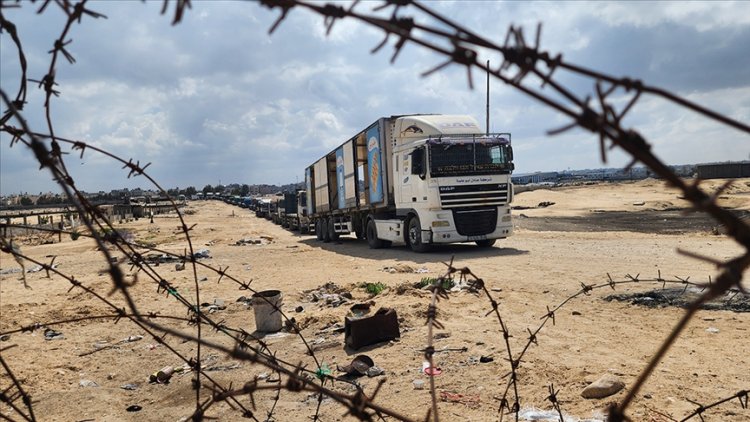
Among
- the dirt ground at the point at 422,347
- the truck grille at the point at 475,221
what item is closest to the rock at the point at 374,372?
the dirt ground at the point at 422,347

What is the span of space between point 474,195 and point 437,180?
1123mm

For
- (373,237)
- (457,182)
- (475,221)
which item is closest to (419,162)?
(457,182)

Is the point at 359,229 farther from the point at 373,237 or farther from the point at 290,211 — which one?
the point at 290,211

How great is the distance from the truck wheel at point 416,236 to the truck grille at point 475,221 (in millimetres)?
1077

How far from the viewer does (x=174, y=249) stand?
21.2 m

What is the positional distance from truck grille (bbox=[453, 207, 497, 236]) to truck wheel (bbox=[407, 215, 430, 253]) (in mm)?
1077

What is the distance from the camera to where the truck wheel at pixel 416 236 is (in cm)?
1476

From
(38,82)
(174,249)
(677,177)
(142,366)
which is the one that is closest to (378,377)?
(142,366)

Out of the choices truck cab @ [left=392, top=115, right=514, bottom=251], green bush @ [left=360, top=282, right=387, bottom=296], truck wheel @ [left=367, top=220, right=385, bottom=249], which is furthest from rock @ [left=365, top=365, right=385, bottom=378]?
truck wheel @ [left=367, top=220, right=385, bottom=249]

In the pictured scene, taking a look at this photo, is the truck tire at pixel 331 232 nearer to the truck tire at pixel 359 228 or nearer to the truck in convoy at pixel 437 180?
the truck tire at pixel 359 228

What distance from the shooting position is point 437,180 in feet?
45.2

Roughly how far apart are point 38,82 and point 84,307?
8844 mm

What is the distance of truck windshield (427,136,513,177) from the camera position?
45.1ft

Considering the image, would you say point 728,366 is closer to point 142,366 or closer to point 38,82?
point 38,82
